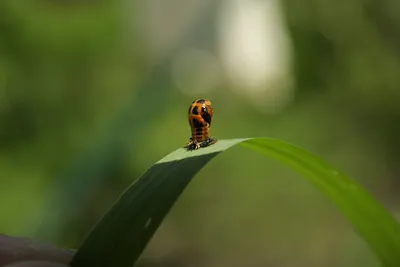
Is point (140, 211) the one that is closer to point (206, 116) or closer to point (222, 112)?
point (206, 116)

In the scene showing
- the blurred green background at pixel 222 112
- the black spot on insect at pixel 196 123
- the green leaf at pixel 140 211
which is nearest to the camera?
the green leaf at pixel 140 211

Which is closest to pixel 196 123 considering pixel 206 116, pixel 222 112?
pixel 206 116

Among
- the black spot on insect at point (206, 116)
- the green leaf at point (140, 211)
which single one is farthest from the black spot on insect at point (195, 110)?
the green leaf at point (140, 211)

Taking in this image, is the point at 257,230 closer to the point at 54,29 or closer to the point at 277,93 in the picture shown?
the point at 277,93

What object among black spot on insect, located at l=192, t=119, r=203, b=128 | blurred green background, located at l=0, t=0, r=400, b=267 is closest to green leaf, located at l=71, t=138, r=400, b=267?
black spot on insect, located at l=192, t=119, r=203, b=128

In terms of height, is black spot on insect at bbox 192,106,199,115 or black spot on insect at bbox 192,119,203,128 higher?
black spot on insect at bbox 192,106,199,115

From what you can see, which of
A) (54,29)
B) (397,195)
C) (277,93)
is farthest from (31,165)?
(397,195)

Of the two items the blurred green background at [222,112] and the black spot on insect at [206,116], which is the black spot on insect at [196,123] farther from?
the blurred green background at [222,112]

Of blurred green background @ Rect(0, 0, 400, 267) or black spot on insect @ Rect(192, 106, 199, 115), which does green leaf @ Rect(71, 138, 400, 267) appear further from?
blurred green background @ Rect(0, 0, 400, 267)

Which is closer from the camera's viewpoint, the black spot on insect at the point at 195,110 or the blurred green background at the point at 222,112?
the black spot on insect at the point at 195,110
